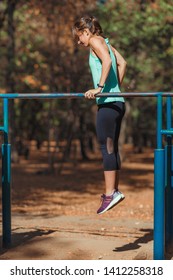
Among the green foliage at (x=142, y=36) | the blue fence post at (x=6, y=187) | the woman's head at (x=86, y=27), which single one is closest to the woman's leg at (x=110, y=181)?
the blue fence post at (x=6, y=187)

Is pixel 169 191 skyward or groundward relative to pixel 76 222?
skyward

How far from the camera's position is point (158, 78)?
74.0ft

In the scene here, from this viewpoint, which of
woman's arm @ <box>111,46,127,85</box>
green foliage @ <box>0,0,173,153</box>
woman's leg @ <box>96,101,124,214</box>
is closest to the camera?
woman's leg @ <box>96,101,124,214</box>

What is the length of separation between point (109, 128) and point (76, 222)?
10.1ft

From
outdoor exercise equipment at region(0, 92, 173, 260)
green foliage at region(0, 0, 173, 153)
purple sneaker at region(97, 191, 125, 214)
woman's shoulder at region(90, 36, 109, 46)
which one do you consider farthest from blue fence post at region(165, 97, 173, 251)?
green foliage at region(0, 0, 173, 153)

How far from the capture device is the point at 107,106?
513cm

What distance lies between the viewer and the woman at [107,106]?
5.07 meters

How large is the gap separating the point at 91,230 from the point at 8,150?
1.73 metres

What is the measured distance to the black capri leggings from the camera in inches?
202

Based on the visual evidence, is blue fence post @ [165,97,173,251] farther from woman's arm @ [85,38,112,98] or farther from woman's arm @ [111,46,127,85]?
woman's arm @ [85,38,112,98]

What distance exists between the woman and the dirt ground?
0.59 meters

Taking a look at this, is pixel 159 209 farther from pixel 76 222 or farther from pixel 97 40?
→ pixel 76 222

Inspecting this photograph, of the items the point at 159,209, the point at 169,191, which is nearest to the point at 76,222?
the point at 169,191
